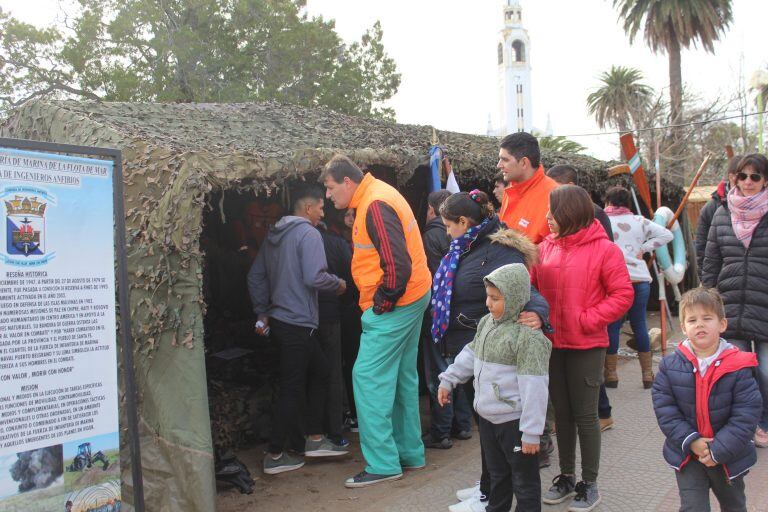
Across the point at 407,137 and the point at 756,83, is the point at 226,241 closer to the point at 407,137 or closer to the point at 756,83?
the point at 407,137

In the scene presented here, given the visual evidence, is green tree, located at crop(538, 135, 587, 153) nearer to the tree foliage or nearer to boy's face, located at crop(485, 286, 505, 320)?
the tree foliage

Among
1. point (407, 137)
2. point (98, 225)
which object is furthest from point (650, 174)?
point (98, 225)

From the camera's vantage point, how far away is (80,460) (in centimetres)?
313

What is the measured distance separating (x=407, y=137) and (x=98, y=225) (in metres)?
3.81

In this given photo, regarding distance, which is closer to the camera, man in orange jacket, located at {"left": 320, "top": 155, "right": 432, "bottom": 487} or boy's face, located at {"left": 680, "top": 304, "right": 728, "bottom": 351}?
boy's face, located at {"left": 680, "top": 304, "right": 728, "bottom": 351}

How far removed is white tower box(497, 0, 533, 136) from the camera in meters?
103

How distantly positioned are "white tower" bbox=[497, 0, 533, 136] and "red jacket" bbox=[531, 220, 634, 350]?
103 meters

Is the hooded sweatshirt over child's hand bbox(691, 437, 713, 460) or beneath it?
over

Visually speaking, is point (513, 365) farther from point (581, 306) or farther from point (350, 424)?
point (350, 424)

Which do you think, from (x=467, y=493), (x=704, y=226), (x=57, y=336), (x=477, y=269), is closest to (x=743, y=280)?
(x=704, y=226)

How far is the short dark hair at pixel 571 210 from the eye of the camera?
3645mm

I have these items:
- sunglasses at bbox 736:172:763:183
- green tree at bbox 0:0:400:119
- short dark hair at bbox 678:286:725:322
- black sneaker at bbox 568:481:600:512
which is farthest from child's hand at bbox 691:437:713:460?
green tree at bbox 0:0:400:119

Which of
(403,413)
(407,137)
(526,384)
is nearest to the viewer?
(526,384)

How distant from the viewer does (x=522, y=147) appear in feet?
13.8
